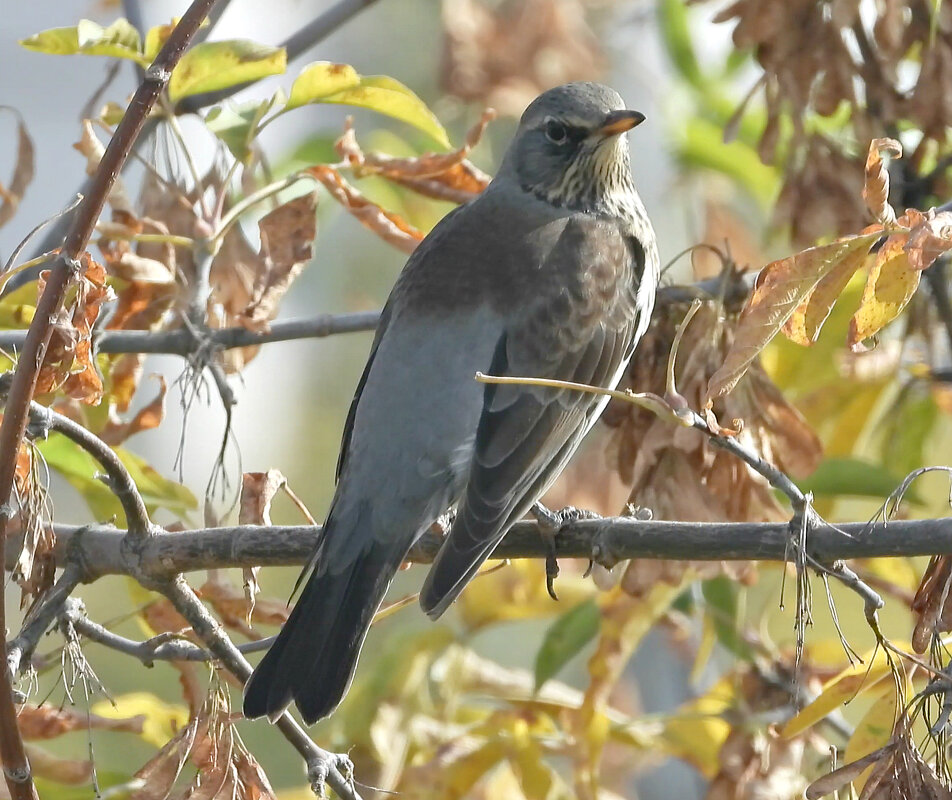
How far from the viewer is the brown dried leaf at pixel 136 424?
3.13m

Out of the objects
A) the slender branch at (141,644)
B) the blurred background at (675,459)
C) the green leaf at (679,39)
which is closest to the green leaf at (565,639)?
the blurred background at (675,459)

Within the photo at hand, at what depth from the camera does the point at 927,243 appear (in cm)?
197

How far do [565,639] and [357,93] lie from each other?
1.49 metres

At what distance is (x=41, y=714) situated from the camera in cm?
265

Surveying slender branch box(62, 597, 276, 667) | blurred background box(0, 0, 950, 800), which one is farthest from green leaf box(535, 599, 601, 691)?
slender branch box(62, 597, 276, 667)

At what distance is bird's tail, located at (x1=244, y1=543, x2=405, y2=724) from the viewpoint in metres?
2.72

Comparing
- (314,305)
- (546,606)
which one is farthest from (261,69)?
(314,305)

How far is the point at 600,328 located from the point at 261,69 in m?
1.13

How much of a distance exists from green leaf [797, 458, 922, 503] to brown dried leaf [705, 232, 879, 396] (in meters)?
1.42

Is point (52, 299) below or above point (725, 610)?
above

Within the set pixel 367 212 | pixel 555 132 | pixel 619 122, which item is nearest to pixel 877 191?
pixel 367 212

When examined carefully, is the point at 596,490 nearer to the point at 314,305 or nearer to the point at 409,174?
the point at 409,174

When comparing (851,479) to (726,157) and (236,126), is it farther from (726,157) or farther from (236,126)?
(236,126)

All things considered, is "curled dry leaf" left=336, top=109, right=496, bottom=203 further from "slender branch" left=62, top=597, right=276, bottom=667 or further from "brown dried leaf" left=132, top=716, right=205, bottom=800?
"brown dried leaf" left=132, top=716, right=205, bottom=800
